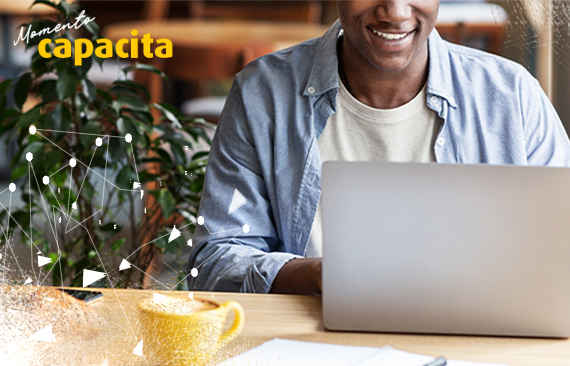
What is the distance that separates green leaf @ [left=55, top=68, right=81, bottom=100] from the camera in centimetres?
117

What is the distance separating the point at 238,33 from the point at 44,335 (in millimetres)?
2139

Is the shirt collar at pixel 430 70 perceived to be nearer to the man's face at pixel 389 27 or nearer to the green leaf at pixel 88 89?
the man's face at pixel 389 27

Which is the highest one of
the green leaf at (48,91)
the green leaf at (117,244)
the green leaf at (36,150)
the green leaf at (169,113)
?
the green leaf at (48,91)

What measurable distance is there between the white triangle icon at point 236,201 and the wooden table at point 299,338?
0.89ft

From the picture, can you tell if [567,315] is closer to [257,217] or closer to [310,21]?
[257,217]

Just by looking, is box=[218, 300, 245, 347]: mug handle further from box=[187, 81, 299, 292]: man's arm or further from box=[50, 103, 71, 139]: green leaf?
box=[50, 103, 71, 139]: green leaf

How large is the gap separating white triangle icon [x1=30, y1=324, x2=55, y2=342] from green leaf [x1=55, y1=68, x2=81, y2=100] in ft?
2.51

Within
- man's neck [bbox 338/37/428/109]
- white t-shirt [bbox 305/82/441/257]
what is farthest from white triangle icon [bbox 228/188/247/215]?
man's neck [bbox 338/37/428/109]

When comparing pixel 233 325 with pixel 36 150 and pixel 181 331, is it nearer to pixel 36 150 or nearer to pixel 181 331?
pixel 181 331

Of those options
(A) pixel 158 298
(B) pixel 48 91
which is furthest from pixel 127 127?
(A) pixel 158 298

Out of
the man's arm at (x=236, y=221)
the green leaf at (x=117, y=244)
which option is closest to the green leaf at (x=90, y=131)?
the green leaf at (x=117, y=244)

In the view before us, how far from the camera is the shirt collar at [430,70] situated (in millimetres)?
958

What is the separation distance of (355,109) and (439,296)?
0.48 m

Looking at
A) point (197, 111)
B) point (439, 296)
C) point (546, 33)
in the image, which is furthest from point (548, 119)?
point (197, 111)
